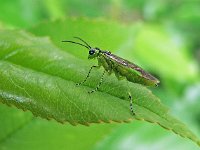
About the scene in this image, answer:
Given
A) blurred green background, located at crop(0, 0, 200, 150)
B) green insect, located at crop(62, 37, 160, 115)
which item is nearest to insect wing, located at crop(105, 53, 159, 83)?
green insect, located at crop(62, 37, 160, 115)

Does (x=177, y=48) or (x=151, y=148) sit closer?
(x=151, y=148)

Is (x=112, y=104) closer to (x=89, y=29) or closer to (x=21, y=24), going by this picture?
(x=89, y=29)

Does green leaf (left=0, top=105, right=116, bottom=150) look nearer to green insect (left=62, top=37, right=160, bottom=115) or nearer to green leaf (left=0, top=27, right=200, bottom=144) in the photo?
green leaf (left=0, top=27, right=200, bottom=144)

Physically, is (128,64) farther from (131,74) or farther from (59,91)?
(59,91)

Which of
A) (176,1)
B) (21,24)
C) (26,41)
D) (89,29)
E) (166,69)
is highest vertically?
(176,1)

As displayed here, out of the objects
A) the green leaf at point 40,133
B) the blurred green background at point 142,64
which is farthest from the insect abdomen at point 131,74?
the green leaf at point 40,133

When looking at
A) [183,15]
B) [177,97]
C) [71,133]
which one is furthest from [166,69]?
[71,133]
